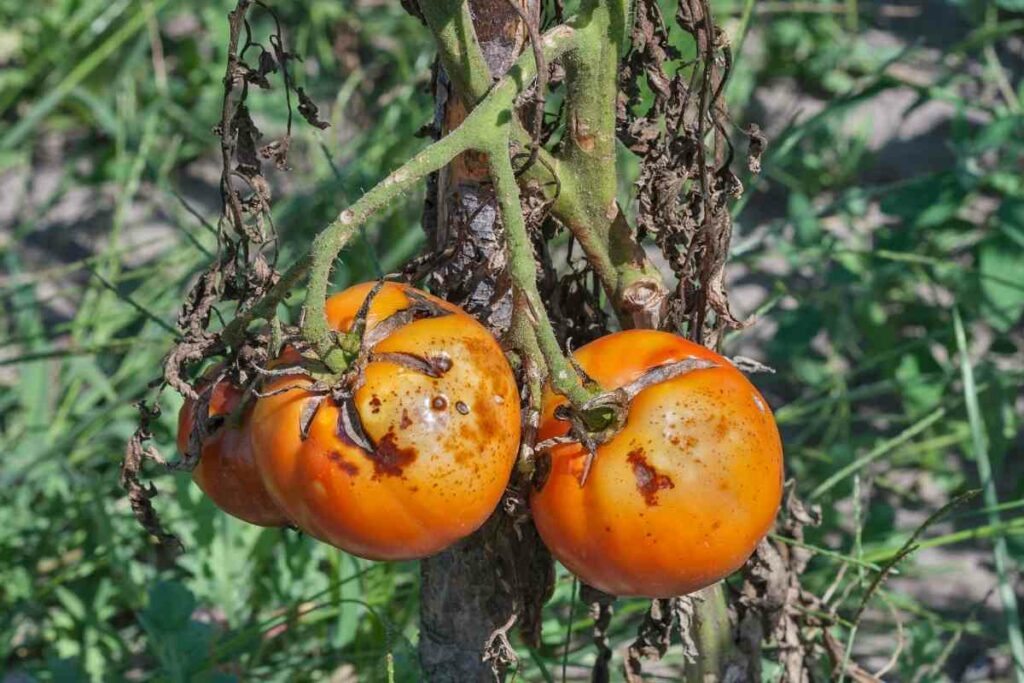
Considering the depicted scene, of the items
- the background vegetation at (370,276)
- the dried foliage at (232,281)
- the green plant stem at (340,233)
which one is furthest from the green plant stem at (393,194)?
the background vegetation at (370,276)

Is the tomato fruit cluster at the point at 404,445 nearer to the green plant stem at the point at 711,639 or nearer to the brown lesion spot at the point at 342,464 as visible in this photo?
the brown lesion spot at the point at 342,464


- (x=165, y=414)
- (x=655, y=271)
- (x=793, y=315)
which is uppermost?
(x=655, y=271)

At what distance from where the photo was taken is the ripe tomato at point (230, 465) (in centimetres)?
106

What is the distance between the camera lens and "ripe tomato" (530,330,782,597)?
965 mm

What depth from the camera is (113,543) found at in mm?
1853

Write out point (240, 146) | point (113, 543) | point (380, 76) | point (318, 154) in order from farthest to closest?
point (380, 76), point (318, 154), point (113, 543), point (240, 146)

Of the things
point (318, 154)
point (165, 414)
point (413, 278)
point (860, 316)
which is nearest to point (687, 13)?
point (413, 278)

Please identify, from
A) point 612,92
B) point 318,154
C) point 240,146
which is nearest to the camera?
point 612,92

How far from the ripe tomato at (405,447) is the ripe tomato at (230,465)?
0.10 m

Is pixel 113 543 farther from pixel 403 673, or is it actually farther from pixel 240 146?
pixel 240 146

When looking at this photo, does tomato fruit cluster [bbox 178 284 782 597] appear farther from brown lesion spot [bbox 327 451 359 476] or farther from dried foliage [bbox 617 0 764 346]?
dried foliage [bbox 617 0 764 346]

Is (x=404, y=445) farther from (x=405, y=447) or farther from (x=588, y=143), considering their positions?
(x=588, y=143)

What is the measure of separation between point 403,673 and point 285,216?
1033mm

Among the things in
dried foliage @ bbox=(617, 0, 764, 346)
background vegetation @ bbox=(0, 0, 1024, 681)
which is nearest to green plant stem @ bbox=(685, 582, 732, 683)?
background vegetation @ bbox=(0, 0, 1024, 681)
